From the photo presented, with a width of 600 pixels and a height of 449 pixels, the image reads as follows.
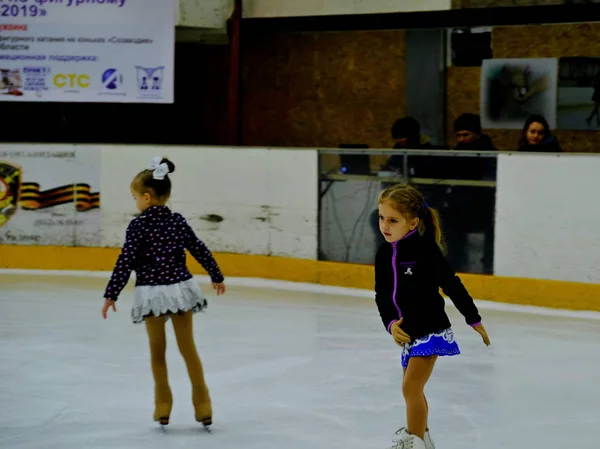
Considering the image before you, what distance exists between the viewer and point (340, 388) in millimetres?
6250

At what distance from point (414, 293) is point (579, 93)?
7.98 metres

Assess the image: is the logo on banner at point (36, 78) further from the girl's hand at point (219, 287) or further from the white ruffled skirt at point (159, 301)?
the white ruffled skirt at point (159, 301)

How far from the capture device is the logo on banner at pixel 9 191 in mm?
A: 10797

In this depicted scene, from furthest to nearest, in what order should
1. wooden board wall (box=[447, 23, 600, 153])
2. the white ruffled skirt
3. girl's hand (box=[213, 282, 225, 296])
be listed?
wooden board wall (box=[447, 23, 600, 153]) < girl's hand (box=[213, 282, 225, 296]) < the white ruffled skirt

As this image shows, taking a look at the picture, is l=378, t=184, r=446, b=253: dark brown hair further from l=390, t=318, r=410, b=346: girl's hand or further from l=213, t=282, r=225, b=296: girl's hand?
l=213, t=282, r=225, b=296: girl's hand

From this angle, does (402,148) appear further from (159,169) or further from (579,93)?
(159,169)

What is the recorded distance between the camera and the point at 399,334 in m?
4.55

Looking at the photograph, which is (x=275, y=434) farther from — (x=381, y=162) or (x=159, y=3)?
(x=159, y=3)

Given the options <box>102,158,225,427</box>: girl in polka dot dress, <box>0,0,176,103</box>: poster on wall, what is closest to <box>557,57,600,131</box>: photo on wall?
<box>0,0,176,103</box>: poster on wall

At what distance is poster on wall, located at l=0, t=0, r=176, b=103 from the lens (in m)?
11.4

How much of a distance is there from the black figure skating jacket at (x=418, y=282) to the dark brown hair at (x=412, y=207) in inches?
2.3

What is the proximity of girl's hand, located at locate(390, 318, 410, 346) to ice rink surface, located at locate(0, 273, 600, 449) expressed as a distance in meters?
Result: 0.71

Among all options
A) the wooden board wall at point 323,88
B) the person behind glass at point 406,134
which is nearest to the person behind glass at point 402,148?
the person behind glass at point 406,134

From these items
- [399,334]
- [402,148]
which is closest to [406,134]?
[402,148]
